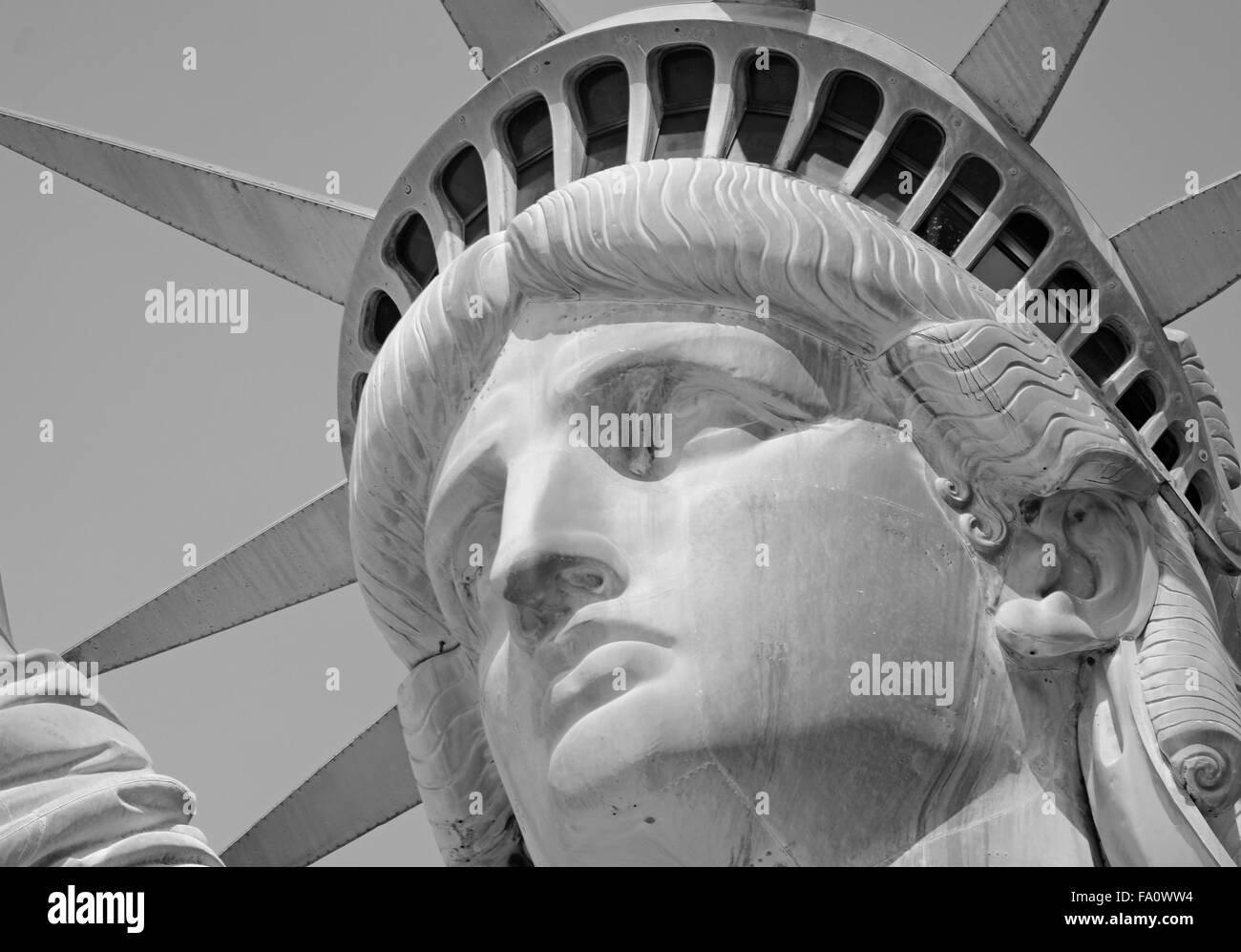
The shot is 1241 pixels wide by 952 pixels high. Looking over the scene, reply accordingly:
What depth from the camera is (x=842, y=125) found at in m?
12.7

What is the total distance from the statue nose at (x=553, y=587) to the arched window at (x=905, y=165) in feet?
8.02

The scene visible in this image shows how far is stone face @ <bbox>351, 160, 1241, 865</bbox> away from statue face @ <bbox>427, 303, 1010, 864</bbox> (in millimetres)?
12

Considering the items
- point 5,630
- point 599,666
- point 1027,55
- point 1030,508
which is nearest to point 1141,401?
point 1030,508

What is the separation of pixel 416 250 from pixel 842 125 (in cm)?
232

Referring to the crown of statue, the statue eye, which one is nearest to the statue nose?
the statue eye

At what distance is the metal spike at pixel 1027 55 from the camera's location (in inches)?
504

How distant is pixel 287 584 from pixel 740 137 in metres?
3.53

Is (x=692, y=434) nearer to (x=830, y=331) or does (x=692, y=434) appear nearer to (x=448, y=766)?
(x=830, y=331)

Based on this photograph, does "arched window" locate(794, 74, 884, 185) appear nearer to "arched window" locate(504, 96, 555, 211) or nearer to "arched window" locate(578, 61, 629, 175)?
"arched window" locate(578, 61, 629, 175)

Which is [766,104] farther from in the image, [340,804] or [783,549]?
[340,804]

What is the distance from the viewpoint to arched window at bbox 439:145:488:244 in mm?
13328
